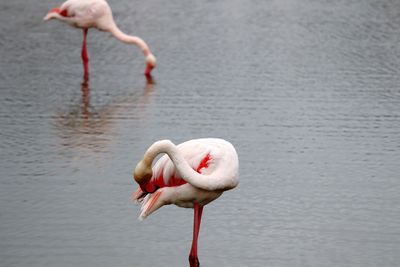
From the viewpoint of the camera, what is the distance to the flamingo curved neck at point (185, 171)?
29.1ft

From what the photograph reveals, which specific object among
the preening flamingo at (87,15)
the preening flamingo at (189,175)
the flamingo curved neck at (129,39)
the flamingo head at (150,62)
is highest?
the preening flamingo at (189,175)

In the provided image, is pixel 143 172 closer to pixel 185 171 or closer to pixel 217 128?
pixel 185 171

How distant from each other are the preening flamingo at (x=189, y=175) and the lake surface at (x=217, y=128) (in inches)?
19.5

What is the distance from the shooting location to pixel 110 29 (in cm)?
1831

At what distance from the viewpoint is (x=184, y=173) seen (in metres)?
8.93

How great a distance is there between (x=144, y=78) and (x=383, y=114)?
14.6 ft

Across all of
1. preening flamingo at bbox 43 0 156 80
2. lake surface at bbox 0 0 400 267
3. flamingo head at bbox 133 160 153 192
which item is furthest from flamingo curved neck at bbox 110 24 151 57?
flamingo head at bbox 133 160 153 192

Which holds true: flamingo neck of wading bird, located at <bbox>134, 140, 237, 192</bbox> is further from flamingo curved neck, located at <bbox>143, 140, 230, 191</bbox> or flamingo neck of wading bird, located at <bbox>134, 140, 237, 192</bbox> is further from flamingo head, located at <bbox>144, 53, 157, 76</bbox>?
flamingo head, located at <bbox>144, 53, 157, 76</bbox>

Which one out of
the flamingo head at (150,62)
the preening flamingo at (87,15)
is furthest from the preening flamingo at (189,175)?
the preening flamingo at (87,15)

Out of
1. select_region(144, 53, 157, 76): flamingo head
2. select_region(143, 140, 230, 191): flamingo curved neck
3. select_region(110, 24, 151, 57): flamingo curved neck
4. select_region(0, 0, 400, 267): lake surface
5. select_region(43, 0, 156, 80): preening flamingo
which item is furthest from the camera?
select_region(43, 0, 156, 80): preening flamingo

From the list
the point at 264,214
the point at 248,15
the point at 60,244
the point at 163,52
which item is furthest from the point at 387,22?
the point at 60,244

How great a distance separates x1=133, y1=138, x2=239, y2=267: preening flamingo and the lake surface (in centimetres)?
50

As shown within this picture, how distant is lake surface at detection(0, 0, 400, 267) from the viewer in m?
9.76

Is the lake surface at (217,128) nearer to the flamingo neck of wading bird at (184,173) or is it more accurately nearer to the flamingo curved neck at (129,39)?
the flamingo curved neck at (129,39)
